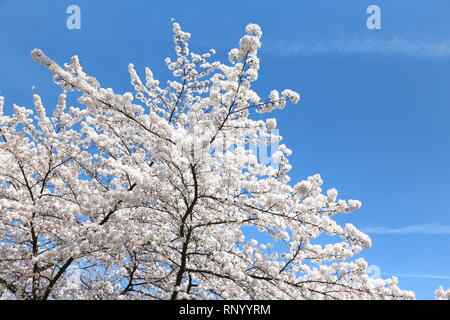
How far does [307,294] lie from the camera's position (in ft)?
20.3

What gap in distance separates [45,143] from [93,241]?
15.4 feet

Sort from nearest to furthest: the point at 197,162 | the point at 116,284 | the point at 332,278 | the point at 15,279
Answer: the point at 197,162
the point at 332,278
the point at 15,279
the point at 116,284

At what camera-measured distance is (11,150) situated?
9.00m

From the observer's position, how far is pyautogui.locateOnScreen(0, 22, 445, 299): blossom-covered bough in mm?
5637

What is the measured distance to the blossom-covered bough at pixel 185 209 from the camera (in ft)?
18.5

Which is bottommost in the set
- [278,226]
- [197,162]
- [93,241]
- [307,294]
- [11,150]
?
[307,294]

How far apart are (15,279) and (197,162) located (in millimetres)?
6244

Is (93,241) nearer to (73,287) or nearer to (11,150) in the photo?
(73,287)

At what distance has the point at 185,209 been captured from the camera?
21.8ft

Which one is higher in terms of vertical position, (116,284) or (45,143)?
(45,143)

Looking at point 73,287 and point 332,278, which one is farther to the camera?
point 73,287
